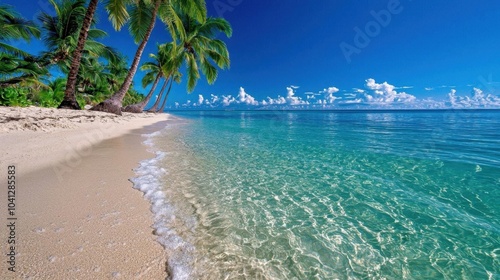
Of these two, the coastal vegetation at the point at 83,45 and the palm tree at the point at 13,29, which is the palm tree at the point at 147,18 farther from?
the palm tree at the point at 13,29

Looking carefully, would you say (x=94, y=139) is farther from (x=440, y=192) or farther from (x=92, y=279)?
(x=440, y=192)

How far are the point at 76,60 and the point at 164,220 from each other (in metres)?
12.9

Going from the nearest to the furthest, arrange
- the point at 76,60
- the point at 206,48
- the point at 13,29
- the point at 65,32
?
the point at 76,60 → the point at 13,29 → the point at 65,32 → the point at 206,48

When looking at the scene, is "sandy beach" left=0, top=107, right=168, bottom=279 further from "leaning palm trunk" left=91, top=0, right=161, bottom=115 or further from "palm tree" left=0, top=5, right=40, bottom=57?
"palm tree" left=0, top=5, right=40, bottom=57

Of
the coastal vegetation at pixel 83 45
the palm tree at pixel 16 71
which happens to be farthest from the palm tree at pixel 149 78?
the palm tree at pixel 16 71

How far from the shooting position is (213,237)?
2381 millimetres

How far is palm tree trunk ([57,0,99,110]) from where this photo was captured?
10906 mm

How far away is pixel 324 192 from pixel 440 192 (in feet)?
6.78

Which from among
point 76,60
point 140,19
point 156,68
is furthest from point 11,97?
point 156,68

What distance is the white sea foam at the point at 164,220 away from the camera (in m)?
1.91

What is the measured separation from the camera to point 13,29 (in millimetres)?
14305

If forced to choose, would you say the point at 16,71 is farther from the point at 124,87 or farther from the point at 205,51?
the point at 205,51

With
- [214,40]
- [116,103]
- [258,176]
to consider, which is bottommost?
[258,176]

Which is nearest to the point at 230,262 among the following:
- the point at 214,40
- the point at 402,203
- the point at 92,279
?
the point at 92,279
